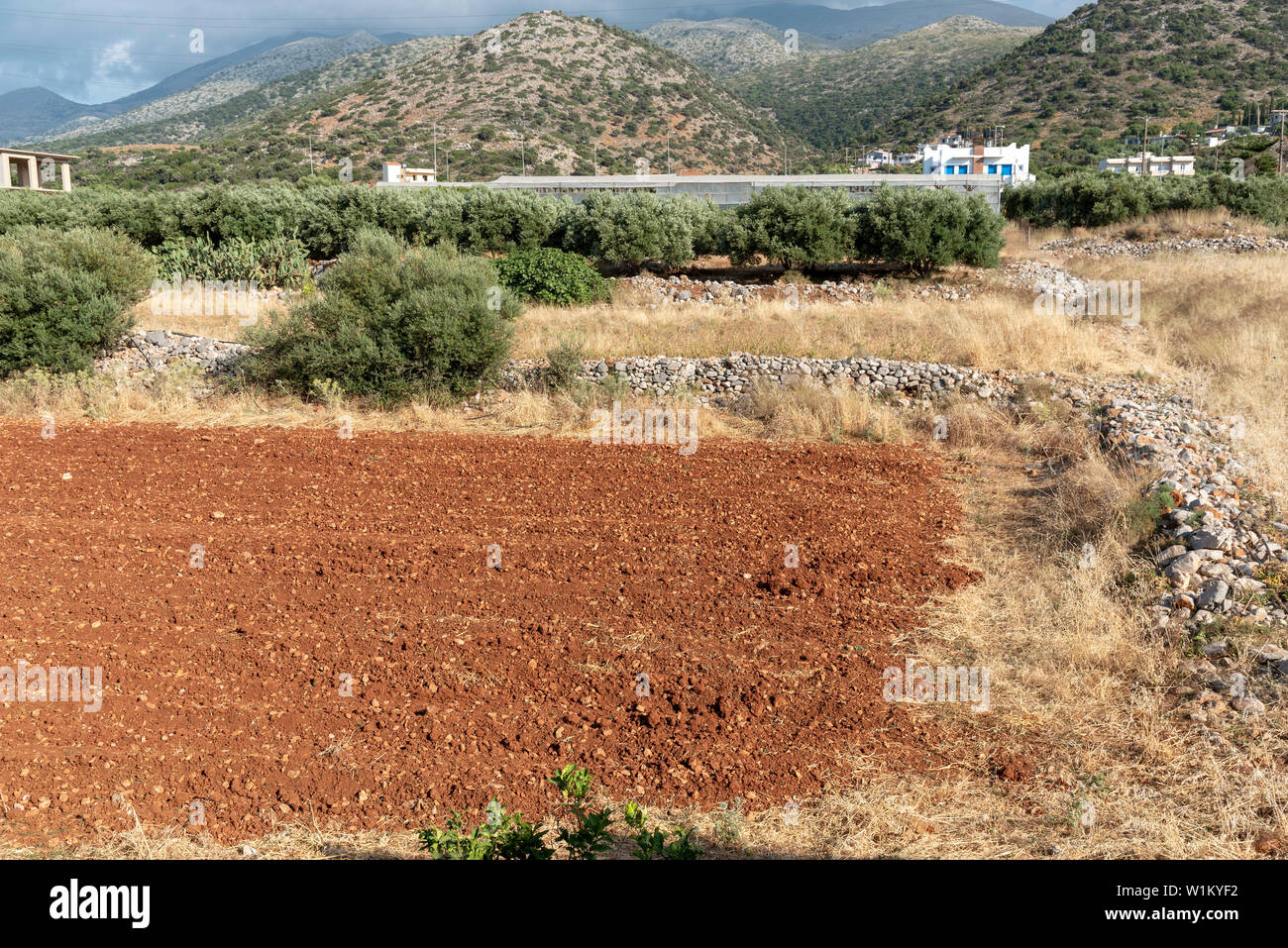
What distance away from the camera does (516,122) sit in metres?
66.6

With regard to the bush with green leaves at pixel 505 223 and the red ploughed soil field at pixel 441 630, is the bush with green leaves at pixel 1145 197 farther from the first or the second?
the red ploughed soil field at pixel 441 630

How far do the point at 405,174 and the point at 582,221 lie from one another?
31980 millimetres

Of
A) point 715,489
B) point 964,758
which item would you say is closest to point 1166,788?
point 964,758

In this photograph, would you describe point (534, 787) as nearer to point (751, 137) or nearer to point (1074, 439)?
point (1074, 439)

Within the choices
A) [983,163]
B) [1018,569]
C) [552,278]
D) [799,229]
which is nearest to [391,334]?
[552,278]

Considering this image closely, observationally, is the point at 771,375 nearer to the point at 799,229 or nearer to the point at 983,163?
the point at 799,229

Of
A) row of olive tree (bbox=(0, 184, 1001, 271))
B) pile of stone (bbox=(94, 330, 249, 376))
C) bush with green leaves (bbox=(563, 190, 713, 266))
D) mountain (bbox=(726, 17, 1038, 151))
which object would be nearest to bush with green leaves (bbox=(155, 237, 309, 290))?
row of olive tree (bbox=(0, 184, 1001, 271))

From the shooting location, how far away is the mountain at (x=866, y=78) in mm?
83938

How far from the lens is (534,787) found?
12.3ft

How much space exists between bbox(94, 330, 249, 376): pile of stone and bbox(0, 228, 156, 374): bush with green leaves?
337 mm

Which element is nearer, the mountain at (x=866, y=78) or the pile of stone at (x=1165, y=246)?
the pile of stone at (x=1165, y=246)

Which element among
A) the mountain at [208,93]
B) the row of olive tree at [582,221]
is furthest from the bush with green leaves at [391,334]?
the mountain at [208,93]

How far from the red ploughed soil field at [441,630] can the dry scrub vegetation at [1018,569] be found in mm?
289

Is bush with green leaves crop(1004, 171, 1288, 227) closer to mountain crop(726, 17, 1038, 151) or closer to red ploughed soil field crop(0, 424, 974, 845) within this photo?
red ploughed soil field crop(0, 424, 974, 845)
